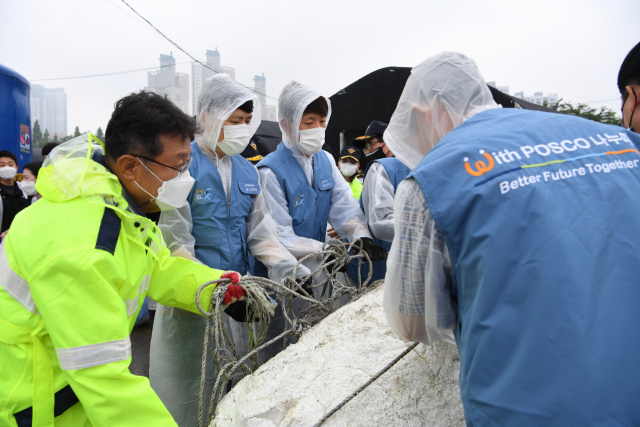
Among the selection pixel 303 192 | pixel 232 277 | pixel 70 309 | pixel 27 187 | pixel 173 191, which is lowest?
pixel 27 187

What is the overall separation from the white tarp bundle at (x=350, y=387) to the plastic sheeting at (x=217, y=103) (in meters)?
1.36

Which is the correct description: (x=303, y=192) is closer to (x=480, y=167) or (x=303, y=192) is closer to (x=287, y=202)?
(x=287, y=202)

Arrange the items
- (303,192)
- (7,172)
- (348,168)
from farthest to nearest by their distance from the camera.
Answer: (348,168) → (7,172) → (303,192)

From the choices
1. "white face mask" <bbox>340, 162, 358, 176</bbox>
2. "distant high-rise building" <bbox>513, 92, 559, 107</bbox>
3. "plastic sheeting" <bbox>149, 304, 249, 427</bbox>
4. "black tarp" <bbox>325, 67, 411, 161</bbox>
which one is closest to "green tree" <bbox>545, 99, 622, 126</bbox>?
"distant high-rise building" <bbox>513, 92, 559, 107</bbox>

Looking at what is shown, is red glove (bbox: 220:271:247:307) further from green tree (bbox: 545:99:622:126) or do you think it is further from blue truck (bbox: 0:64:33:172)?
green tree (bbox: 545:99:622:126)

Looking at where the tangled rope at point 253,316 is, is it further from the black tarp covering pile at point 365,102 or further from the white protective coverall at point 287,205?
the black tarp covering pile at point 365,102

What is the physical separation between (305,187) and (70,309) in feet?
6.22

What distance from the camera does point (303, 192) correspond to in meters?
2.78

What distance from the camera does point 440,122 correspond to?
1419 mm

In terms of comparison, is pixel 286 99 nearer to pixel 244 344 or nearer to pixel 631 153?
pixel 244 344

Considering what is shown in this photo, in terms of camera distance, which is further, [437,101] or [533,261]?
[437,101]

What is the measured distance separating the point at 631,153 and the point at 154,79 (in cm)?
1717

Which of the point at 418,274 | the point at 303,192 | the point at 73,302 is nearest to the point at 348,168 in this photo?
the point at 303,192

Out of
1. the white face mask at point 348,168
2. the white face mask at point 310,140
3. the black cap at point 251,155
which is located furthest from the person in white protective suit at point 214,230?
the white face mask at point 348,168
